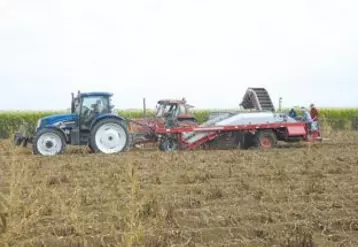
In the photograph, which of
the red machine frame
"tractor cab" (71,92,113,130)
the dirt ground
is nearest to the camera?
the dirt ground

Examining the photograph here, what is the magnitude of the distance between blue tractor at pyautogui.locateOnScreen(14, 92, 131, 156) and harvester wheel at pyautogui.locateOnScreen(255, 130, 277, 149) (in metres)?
4.03

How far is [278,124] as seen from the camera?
20031 mm

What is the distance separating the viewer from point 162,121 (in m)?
20.8

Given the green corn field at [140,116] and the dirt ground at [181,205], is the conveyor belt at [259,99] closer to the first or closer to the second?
the dirt ground at [181,205]

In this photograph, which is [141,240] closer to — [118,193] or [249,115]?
[118,193]

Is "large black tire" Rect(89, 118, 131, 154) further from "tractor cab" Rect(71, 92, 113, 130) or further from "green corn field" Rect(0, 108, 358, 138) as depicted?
"green corn field" Rect(0, 108, 358, 138)

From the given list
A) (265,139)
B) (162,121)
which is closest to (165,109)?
(162,121)

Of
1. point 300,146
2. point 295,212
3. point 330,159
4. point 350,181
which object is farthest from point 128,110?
point 295,212

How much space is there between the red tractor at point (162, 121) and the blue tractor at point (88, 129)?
1.15 m

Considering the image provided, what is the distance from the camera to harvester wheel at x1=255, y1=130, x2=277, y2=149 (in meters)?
20.2

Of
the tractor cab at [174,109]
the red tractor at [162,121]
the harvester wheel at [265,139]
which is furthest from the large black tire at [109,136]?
the harvester wheel at [265,139]

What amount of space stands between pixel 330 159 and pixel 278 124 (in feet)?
16.3

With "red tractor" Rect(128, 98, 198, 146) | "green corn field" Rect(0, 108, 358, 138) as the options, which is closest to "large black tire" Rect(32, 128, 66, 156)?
"red tractor" Rect(128, 98, 198, 146)

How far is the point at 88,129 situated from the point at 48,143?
113cm
